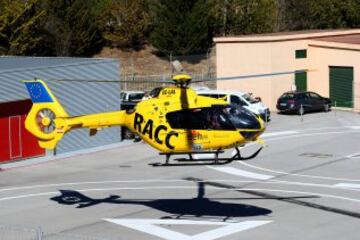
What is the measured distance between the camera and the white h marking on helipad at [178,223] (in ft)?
80.0

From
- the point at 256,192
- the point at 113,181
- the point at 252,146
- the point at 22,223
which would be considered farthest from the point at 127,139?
the point at 22,223

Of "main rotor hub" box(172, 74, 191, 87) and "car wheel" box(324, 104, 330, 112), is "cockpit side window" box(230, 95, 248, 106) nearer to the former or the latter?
"car wheel" box(324, 104, 330, 112)

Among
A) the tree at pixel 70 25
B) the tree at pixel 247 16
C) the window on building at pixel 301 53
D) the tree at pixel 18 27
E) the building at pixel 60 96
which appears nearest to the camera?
the building at pixel 60 96

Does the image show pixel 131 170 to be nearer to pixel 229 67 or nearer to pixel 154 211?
pixel 154 211

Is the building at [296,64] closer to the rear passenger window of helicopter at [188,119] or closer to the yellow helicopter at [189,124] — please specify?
the yellow helicopter at [189,124]

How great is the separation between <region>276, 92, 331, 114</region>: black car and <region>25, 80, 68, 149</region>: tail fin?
84.7 feet

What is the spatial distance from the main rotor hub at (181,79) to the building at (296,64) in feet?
91.0

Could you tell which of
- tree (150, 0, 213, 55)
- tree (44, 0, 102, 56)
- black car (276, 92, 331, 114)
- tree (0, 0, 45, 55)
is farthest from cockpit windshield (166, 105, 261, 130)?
tree (44, 0, 102, 56)

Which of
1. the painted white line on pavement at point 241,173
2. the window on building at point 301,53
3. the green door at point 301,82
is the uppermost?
the window on building at point 301,53

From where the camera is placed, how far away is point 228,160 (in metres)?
A: 24.8

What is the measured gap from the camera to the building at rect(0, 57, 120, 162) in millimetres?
37719

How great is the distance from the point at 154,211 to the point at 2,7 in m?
43.0

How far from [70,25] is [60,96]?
99.5 feet

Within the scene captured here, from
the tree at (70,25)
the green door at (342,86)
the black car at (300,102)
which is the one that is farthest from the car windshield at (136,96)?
the tree at (70,25)
